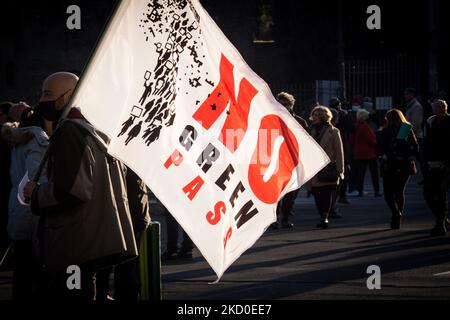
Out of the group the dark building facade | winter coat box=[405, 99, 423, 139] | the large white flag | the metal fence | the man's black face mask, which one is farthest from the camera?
the dark building facade

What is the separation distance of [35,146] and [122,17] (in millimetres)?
2484

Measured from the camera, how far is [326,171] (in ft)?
49.2

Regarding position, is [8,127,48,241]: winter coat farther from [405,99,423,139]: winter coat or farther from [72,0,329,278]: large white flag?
[405,99,423,139]: winter coat

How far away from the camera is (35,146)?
784cm

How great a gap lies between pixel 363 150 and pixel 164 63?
592 inches

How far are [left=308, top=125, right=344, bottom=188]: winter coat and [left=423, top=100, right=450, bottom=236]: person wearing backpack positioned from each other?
59.0 inches

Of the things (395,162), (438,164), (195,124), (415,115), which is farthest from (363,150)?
(195,124)

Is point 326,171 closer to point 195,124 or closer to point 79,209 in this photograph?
point 195,124

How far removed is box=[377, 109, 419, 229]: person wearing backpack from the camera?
1467cm

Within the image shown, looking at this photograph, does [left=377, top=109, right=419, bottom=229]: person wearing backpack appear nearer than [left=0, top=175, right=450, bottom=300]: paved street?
No

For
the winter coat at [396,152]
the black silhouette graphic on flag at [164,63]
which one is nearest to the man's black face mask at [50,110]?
the black silhouette graphic on flag at [164,63]

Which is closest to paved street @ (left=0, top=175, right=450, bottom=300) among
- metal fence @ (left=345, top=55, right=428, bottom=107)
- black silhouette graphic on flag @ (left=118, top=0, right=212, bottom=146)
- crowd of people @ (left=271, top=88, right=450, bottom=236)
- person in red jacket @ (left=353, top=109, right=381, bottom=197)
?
crowd of people @ (left=271, top=88, right=450, bottom=236)

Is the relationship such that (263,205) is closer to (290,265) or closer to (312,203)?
(290,265)
